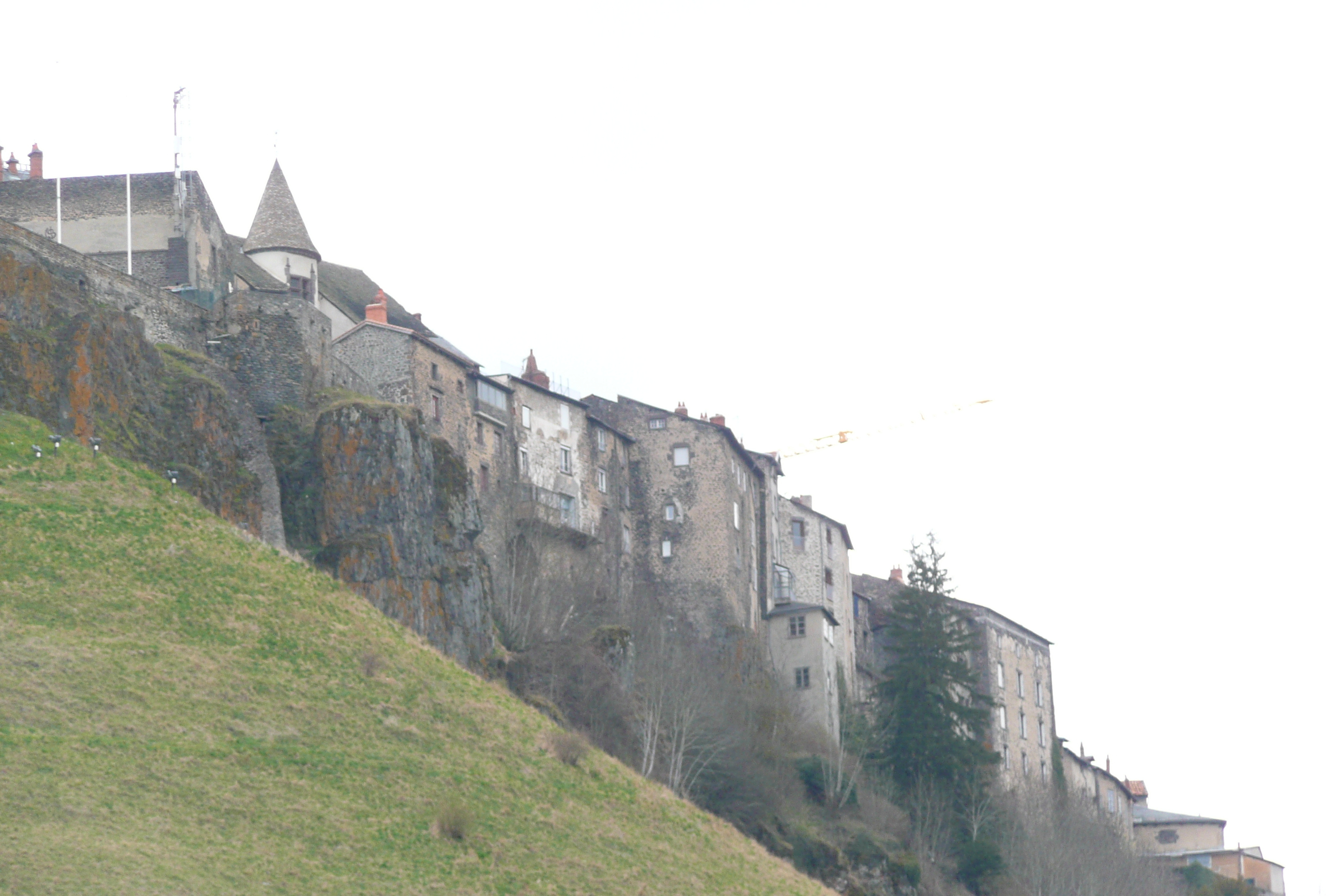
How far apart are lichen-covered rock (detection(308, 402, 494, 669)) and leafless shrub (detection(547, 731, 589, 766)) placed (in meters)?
8.21

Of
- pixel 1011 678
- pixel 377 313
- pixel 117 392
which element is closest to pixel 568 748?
pixel 117 392

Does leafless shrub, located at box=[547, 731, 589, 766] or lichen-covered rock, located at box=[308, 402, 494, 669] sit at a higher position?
lichen-covered rock, located at box=[308, 402, 494, 669]

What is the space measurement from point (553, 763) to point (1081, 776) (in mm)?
62153

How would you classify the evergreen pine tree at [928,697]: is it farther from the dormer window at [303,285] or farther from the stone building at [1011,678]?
the dormer window at [303,285]

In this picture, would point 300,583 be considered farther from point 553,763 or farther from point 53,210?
point 53,210

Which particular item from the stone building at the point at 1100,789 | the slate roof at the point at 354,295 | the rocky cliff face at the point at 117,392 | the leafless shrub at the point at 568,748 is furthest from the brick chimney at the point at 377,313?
the stone building at the point at 1100,789

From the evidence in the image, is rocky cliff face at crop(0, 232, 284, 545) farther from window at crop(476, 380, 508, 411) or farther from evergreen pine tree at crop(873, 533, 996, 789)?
evergreen pine tree at crop(873, 533, 996, 789)

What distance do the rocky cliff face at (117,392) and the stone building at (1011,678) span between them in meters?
41.6

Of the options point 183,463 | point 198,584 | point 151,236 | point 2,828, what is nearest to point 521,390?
point 151,236

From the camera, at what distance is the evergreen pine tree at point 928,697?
7362 centimetres

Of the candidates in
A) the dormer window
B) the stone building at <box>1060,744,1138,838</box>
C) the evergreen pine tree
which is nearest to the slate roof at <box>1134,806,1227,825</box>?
the stone building at <box>1060,744,1138,838</box>

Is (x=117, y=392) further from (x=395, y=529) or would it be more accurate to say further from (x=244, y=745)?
(x=244, y=745)

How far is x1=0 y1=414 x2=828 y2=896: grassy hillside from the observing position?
3412 cm

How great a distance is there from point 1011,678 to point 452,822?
196ft
